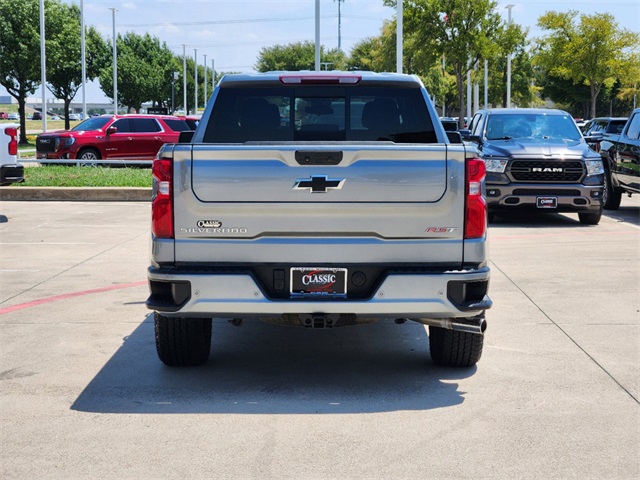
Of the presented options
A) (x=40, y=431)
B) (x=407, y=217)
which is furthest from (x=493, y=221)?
(x=40, y=431)

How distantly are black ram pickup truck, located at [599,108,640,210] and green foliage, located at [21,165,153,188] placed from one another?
31.2 ft

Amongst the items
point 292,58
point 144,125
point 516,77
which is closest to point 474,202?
point 144,125

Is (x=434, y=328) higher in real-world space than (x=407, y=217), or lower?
lower

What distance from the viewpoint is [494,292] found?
9969mm

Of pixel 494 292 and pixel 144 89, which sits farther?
pixel 144 89

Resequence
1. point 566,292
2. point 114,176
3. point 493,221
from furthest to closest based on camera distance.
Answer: point 114,176
point 493,221
point 566,292

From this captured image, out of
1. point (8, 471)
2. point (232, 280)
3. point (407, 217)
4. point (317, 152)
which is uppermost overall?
point (317, 152)

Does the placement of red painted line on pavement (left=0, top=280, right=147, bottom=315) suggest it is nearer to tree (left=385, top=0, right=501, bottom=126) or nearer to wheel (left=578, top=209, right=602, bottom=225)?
wheel (left=578, top=209, right=602, bottom=225)

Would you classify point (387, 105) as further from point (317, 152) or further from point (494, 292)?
point (494, 292)

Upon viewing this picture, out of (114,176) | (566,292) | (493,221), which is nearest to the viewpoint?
(566,292)

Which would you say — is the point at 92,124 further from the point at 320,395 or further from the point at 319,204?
the point at 319,204

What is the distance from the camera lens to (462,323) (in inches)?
245

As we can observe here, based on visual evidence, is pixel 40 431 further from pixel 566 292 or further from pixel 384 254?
pixel 566 292

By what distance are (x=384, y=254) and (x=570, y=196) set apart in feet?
35.4
